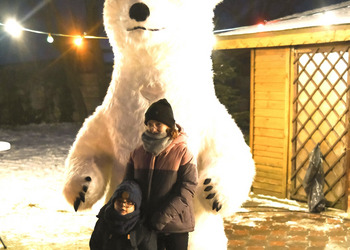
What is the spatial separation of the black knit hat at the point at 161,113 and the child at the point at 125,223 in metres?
0.33

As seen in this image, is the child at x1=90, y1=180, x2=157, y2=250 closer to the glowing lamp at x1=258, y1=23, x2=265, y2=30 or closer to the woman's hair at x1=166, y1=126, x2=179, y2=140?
the woman's hair at x1=166, y1=126, x2=179, y2=140

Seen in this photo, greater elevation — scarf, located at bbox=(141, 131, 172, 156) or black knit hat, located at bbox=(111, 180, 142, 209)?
scarf, located at bbox=(141, 131, 172, 156)

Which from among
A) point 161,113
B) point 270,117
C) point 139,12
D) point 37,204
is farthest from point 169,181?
point 37,204

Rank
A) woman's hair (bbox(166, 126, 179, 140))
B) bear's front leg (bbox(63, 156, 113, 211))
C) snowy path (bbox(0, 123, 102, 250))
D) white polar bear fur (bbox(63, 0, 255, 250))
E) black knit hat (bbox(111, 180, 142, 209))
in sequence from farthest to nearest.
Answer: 1. snowy path (bbox(0, 123, 102, 250))
2. bear's front leg (bbox(63, 156, 113, 211))
3. white polar bear fur (bbox(63, 0, 255, 250))
4. woman's hair (bbox(166, 126, 179, 140))
5. black knit hat (bbox(111, 180, 142, 209))

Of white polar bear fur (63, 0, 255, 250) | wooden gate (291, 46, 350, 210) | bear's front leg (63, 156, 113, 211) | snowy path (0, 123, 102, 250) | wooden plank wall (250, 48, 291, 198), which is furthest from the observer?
wooden plank wall (250, 48, 291, 198)

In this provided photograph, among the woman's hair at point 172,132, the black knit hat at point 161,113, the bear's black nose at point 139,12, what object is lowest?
the woman's hair at point 172,132

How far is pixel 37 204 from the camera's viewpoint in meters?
5.81

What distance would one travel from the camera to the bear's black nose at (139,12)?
2.13 metres

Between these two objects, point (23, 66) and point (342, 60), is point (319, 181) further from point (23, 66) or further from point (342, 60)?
point (23, 66)

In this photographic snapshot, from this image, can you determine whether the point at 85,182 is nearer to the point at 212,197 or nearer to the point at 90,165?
the point at 90,165

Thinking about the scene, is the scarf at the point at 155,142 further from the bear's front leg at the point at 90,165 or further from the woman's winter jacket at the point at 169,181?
the bear's front leg at the point at 90,165

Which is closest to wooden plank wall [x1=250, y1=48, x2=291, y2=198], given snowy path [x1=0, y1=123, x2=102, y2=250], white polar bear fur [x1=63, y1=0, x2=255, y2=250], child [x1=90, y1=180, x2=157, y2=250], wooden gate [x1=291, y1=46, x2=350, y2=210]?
wooden gate [x1=291, y1=46, x2=350, y2=210]

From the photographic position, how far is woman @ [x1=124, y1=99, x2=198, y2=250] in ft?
6.64

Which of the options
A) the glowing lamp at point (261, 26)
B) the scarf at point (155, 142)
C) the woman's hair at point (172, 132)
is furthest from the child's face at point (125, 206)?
the glowing lamp at point (261, 26)
